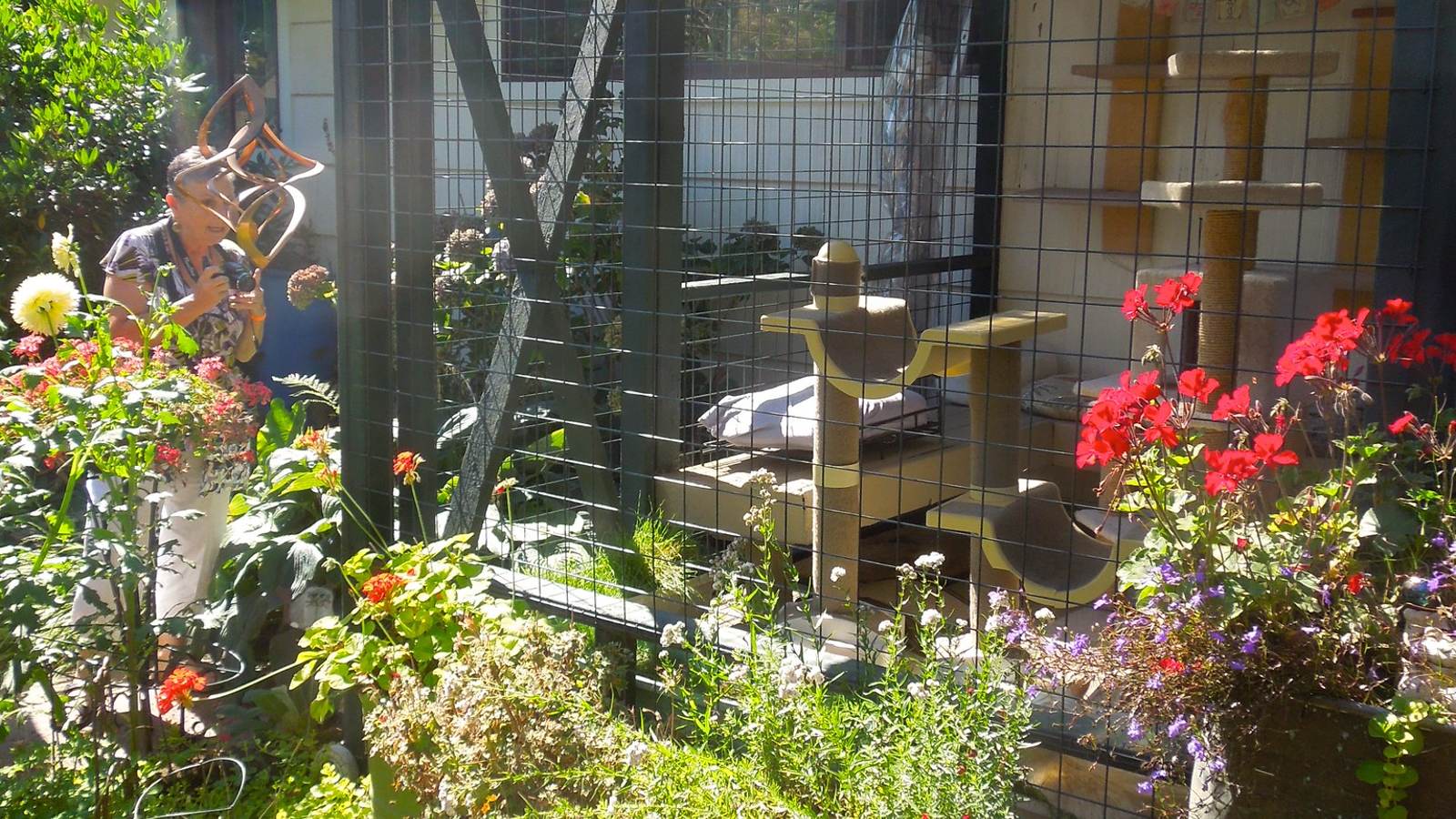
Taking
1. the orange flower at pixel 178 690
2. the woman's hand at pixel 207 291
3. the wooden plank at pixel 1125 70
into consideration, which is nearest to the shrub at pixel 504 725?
the orange flower at pixel 178 690

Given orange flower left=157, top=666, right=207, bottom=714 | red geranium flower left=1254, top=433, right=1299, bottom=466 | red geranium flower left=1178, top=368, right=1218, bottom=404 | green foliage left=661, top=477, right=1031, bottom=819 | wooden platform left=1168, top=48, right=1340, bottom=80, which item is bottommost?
orange flower left=157, top=666, right=207, bottom=714

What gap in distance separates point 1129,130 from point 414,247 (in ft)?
8.97

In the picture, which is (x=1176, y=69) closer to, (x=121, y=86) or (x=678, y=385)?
(x=678, y=385)

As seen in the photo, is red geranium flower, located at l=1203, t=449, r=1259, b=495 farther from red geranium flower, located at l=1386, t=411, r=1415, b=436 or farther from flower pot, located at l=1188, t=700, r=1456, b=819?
flower pot, located at l=1188, t=700, r=1456, b=819

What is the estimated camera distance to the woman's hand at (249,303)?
15.0ft

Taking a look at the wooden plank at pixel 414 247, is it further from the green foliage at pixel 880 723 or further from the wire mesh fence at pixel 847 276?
the green foliage at pixel 880 723

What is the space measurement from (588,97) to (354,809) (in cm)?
198

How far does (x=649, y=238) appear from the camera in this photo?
3.43 m

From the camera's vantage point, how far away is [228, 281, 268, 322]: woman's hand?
458 cm

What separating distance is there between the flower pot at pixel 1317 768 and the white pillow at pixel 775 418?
1.92 metres

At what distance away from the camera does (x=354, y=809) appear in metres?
3.27

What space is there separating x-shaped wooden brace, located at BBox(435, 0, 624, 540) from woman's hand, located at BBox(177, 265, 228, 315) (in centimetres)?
151

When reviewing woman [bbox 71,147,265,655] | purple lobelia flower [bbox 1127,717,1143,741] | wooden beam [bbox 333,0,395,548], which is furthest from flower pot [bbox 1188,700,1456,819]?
woman [bbox 71,147,265,655]

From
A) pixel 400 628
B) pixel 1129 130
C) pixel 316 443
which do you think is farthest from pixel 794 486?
pixel 1129 130
